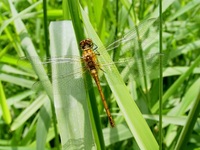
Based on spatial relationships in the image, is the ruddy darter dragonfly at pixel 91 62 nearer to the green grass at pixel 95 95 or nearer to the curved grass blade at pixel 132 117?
the green grass at pixel 95 95

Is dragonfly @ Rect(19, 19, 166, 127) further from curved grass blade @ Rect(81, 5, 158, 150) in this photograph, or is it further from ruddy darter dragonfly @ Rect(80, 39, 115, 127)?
curved grass blade @ Rect(81, 5, 158, 150)

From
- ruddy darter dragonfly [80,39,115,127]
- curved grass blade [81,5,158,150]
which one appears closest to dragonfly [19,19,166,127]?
ruddy darter dragonfly [80,39,115,127]

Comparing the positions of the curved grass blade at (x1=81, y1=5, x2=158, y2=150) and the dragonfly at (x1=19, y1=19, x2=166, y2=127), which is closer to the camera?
the curved grass blade at (x1=81, y1=5, x2=158, y2=150)

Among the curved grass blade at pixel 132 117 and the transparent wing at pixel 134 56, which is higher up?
the transparent wing at pixel 134 56

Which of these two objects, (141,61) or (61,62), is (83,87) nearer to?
(61,62)

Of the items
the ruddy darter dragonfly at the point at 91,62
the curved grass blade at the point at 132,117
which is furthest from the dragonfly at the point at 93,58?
the curved grass blade at the point at 132,117

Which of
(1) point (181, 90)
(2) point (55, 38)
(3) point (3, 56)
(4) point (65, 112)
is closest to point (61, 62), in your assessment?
(2) point (55, 38)

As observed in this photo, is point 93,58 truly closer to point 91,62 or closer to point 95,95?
point 91,62

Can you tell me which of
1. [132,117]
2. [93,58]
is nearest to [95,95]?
[93,58]

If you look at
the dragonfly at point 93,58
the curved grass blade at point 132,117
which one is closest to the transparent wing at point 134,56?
the dragonfly at point 93,58

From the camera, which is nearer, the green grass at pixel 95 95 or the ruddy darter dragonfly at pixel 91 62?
the green grass at pixel 95 95

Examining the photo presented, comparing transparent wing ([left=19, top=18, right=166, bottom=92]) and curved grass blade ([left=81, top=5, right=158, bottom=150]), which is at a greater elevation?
transparent wing ([left=19, top=18, right=166, bottom=92])
